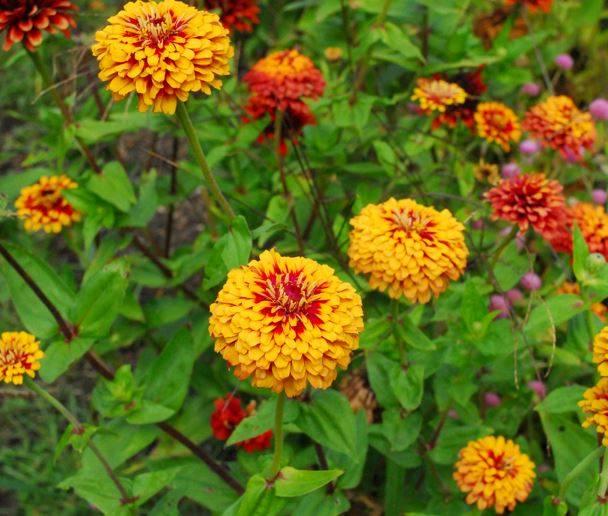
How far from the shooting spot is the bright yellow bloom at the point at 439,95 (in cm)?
195

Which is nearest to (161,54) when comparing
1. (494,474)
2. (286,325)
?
(286,325)

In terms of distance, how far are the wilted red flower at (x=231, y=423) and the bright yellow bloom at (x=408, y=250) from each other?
61 centimetres

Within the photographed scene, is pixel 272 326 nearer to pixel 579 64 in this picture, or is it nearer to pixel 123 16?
pixel 123 16

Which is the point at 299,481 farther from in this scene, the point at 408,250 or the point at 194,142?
the point at 194,142

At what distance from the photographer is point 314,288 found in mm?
1156

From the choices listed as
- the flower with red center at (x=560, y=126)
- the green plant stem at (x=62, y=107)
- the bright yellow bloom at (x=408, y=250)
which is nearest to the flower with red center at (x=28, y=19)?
the green plant stem at (x=62, y=107)

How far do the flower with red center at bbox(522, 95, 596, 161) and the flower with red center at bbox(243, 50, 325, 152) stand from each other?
606 mm

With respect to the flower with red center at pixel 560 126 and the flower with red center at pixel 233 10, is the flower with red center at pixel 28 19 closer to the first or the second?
the flower with red center at pixel 233 10

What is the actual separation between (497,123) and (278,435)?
117cm

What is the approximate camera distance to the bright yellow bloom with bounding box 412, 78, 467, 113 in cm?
195

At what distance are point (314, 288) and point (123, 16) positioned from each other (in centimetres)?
60

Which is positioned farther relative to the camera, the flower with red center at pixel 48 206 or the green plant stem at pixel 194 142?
the flower with red center at pixel 48 206

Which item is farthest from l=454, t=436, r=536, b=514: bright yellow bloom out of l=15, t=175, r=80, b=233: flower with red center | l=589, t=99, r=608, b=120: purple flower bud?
l=589, t=99, r=608, b=120: purple flower bud

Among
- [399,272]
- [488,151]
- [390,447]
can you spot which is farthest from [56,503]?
[488,151]
